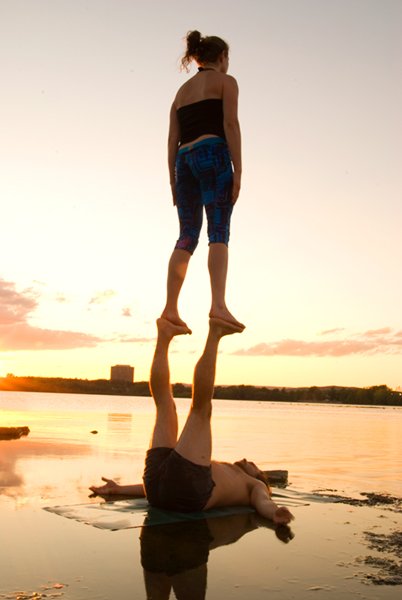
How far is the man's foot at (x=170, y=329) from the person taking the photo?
227 inches

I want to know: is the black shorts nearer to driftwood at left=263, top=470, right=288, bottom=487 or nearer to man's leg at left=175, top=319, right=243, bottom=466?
man's leg at left=175, top=319, right=243, bottom=466

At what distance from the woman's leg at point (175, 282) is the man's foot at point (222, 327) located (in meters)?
0.52

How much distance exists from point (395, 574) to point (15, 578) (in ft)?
6.93

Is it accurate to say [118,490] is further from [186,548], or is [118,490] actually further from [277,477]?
[277,477]

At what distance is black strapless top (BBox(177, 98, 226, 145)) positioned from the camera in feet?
19.3

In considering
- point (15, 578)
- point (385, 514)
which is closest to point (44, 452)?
point (385, 514)

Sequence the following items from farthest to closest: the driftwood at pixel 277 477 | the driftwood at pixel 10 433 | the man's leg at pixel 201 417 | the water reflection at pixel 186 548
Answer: the driftwood at pixel 10 433, the driftwood at pixel 277 477, the man's leg at pixel 201 417, the water reflection at pixel 186 548

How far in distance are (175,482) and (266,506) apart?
872 millimetres

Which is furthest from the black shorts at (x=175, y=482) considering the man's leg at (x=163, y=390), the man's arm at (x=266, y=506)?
the man's arm at (x=266, y=506)

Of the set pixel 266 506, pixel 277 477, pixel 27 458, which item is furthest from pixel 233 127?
pixel 27 458

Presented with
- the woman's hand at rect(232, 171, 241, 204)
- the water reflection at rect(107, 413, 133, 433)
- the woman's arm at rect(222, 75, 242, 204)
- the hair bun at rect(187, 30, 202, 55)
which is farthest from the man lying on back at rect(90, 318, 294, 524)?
the water reflection at rect(107, 413, 133, 433)

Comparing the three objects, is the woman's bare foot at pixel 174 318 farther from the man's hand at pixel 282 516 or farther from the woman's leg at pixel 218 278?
the man's hand at pixel 282 516

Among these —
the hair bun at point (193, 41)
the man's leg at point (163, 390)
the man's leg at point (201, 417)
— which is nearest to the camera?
the man's leg at point (201, 417)

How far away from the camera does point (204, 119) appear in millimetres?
5910
